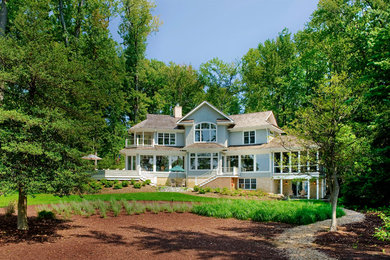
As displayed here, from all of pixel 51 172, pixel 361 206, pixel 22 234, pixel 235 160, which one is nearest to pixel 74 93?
pixel 51 172

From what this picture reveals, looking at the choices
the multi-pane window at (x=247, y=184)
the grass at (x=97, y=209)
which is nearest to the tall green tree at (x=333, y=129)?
the grass at (x=97, y=209)

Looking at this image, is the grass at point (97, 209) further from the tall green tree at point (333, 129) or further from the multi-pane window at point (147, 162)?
the multi-pane window at point (147, 162)

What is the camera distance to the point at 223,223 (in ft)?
42.4

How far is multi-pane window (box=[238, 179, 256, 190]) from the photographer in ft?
100

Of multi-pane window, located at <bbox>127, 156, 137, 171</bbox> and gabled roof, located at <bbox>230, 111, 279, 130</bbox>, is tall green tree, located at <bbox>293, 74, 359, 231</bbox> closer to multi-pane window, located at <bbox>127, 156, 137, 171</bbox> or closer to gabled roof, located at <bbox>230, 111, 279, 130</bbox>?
gabled roof, located at <bbox>230, 111, 279, 130</bbox>

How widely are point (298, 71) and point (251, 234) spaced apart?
94.8ft

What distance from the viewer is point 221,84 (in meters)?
46.3

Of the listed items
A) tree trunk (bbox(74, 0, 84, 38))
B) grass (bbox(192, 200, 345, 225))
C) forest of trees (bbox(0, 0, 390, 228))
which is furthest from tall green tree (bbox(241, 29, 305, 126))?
grass (bbox(192, 200, 345, 225))

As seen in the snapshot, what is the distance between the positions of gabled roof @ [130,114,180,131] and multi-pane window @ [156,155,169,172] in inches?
133

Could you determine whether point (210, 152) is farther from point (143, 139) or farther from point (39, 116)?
point (39, 116)

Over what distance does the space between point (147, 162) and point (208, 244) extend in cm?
2444

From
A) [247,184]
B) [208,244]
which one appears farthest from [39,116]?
[247,184]

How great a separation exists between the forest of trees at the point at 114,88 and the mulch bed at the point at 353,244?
1.94 meters

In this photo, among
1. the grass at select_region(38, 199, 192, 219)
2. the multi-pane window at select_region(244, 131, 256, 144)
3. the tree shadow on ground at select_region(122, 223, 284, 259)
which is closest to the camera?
the tree shadow on ground at select_region(122, 223, 284, 259)
